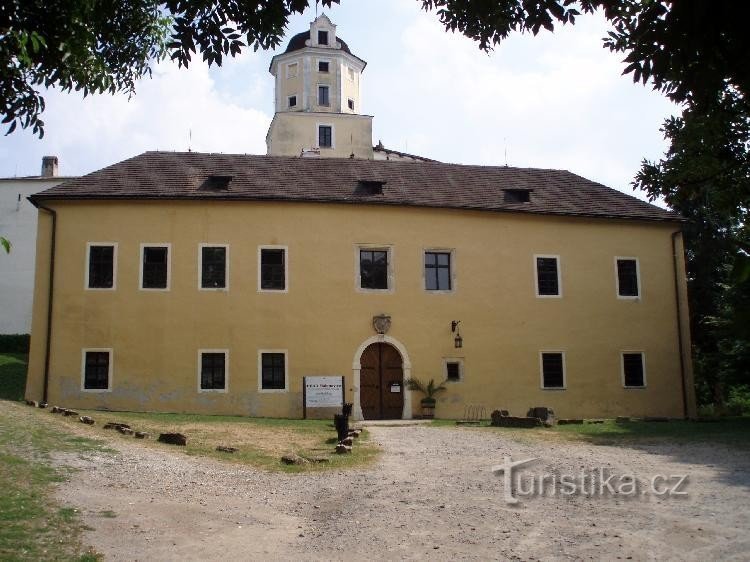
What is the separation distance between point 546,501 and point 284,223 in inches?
640

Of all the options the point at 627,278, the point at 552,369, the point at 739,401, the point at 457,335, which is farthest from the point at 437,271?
the point at 739,401

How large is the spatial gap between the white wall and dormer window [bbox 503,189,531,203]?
26541 mm

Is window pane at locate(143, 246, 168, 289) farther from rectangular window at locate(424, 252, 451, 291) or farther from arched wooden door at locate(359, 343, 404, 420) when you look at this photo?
rectangular window at locate(424, 252, 451, 291)

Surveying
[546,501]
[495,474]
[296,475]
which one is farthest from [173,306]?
[546,501]

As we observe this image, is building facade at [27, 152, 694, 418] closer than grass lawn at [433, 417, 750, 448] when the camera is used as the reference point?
No

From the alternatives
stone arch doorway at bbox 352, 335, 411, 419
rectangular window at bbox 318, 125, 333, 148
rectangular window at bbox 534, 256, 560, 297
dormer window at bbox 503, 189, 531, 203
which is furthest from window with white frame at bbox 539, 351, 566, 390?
rectangular window at bbox 318, 125, 333, 148

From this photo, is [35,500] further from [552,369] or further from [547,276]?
[547,276]

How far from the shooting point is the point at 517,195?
2602 centimetres

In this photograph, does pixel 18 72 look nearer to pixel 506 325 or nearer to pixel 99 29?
pixel 99 29

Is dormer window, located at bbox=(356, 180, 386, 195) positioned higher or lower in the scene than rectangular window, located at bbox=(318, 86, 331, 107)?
lower

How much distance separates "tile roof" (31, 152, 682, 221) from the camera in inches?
927

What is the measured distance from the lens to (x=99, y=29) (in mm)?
5773

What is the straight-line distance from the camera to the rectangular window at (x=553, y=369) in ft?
79.1

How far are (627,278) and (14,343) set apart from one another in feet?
94.0
